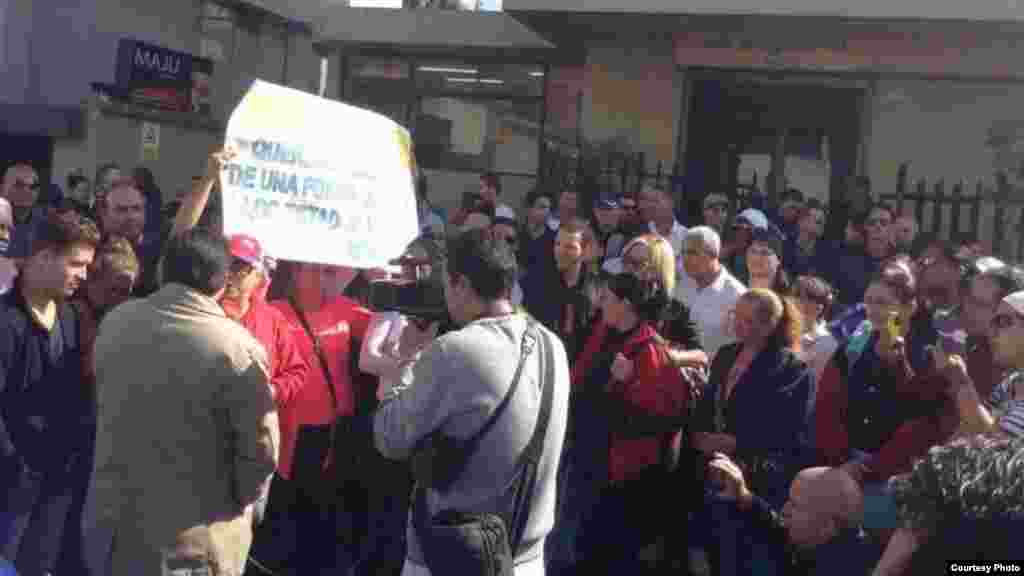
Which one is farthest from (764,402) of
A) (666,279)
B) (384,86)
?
(384,86)

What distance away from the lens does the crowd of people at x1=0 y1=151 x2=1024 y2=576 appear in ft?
11.0

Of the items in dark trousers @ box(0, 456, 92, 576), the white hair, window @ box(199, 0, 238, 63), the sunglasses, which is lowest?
dark trousers @ box(0, 456, 92, 576)

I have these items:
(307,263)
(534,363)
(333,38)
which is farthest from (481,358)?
(333,38)

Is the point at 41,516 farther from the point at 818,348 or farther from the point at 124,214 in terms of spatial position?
the point at 818,348

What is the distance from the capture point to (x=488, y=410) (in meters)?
3.30

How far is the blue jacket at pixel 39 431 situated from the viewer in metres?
4.51

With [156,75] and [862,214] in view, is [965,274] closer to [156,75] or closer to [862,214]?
[862,214]

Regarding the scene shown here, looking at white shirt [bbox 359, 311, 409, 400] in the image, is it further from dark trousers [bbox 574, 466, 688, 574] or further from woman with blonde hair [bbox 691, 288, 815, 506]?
woman with blonde hair [bbox 691, 288, 815, 506]

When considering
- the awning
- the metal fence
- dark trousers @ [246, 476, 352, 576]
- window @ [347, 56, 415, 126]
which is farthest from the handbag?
window @ [347, 56, 415, 126]

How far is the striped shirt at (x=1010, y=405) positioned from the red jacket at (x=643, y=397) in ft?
4.05

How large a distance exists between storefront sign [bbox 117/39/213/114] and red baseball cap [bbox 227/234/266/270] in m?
11.8

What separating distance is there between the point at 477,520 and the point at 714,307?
10.4 feet

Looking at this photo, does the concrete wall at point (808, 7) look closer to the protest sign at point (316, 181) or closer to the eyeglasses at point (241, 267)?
the protest sign at point (316, 181)

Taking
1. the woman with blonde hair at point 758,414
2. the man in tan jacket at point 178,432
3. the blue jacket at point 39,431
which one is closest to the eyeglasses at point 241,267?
the man in tan jacket at point 178,432
